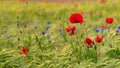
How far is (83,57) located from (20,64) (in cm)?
79

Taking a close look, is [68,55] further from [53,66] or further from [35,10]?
[35,10]

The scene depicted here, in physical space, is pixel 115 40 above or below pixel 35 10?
below

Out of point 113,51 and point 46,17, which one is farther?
point 46,17

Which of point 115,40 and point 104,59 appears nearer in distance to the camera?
point 104,59

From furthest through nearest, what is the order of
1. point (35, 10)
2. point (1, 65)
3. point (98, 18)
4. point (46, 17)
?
1. point (35, 10)
2. point (46, 17)
3. point (98, 18)
4. point (1, 65)

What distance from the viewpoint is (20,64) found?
4121 millimetres

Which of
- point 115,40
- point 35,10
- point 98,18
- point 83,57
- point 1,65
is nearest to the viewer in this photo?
point 1,65

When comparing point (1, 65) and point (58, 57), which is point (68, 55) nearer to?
point (58, 57)

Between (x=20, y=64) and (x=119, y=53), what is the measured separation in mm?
1246

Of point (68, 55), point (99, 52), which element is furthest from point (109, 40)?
point (68, 55)

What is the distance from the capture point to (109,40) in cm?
497

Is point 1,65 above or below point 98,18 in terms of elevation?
below

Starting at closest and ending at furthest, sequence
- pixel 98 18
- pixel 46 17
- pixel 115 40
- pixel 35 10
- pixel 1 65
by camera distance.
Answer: pixel 1 65 < pixel 115 40 < pixel 98 18 < pixel 46 17 < pixel 35 10

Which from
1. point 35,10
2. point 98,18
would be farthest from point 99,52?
point 35,10
